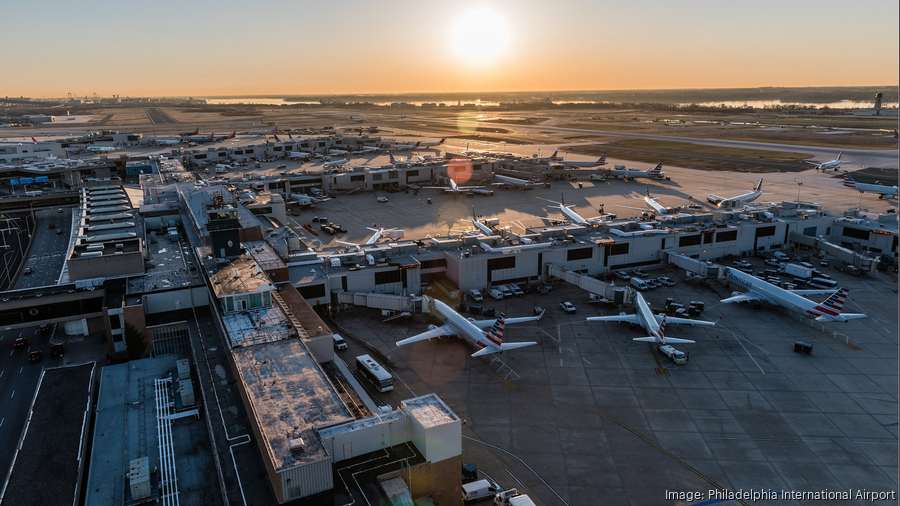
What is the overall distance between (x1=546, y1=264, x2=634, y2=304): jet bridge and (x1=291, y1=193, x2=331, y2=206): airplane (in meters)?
63.3

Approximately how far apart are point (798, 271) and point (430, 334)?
50754mm

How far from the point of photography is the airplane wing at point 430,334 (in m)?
52.7

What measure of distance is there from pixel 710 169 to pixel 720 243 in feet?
294

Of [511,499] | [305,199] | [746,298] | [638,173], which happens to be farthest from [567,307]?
[638,173]

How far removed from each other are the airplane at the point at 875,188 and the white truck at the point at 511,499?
127 metres

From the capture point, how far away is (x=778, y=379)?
47812 mm

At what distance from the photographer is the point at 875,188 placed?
123750mm

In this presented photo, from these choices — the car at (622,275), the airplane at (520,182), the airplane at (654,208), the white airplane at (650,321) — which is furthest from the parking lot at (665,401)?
the airplane at (520,182)

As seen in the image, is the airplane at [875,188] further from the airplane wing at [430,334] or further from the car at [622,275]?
the airplane wing at [430,334]

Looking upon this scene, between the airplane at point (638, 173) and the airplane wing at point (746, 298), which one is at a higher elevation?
the airplane at point (638, 173)

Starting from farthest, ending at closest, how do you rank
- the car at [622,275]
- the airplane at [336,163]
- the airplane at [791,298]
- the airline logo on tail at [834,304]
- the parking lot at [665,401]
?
the airplane at [336,163] < the car at [622,275] < the airplane at [791,298] < the airline logo on tail at [834,304] < the parking lot at [665,401]

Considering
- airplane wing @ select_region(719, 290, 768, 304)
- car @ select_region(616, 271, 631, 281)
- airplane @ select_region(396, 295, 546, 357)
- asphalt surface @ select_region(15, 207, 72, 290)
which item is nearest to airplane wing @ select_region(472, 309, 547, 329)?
airplane @ select_region(396, 295, 546, 357)

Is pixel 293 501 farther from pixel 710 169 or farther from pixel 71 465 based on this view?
pixel 710 169

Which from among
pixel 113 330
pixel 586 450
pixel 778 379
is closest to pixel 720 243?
pixel 778 379
